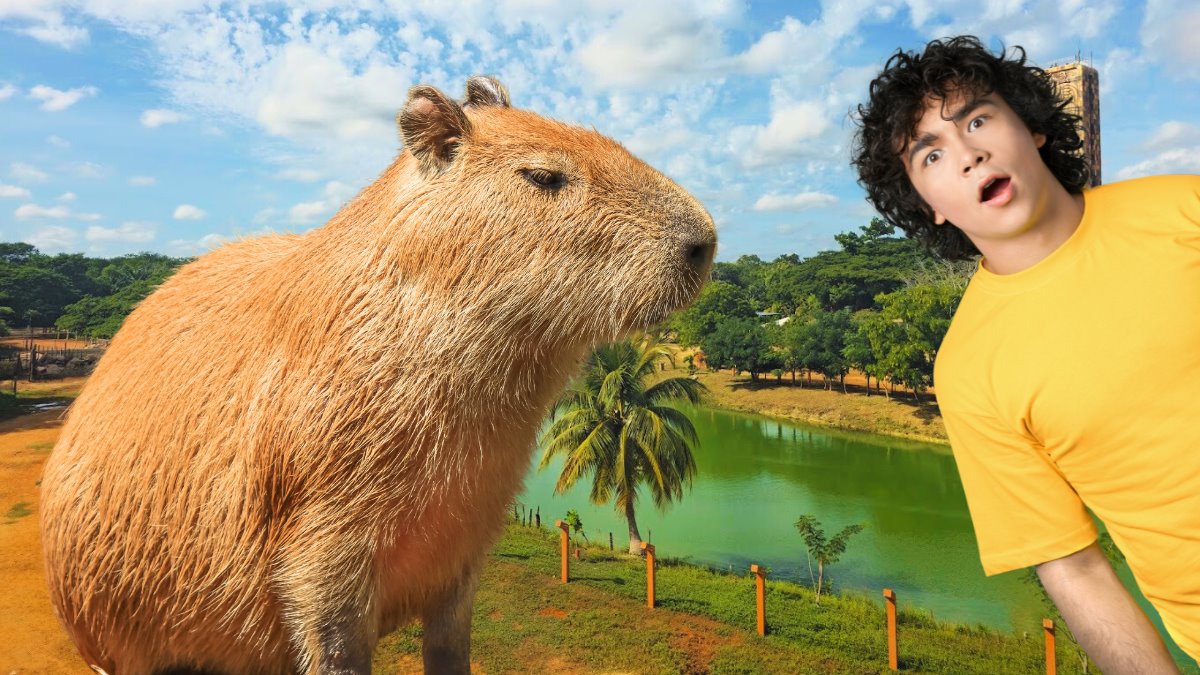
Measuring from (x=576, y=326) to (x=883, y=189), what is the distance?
0.89m

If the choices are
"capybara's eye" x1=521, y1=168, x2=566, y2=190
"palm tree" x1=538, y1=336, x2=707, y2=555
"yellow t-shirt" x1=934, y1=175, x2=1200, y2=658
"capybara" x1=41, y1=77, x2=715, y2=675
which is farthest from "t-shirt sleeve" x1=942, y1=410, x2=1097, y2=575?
"palm tree" x1=538, y1=336, x2=707, y2=555

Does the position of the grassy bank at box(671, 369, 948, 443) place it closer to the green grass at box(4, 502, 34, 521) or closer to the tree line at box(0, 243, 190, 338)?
the green grass at box(4, 502, 34, 521)

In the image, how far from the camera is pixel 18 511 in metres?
12.3

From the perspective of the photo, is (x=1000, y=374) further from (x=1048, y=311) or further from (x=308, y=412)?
(x=308, y=412)

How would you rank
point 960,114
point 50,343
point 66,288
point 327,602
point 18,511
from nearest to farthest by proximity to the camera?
point 960,114 → point 327,602 → point 18,511 → point 50,343 → point 66,288

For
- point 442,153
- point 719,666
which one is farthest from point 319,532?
point 719,666

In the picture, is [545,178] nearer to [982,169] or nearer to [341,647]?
[982,169]

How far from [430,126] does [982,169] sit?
44.4 inches

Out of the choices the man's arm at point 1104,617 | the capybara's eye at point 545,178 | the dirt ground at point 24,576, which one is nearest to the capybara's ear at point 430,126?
the capybara's eye at point 545,178

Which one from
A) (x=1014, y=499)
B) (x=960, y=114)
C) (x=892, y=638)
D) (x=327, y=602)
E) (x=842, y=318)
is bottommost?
(x=892, y=638)

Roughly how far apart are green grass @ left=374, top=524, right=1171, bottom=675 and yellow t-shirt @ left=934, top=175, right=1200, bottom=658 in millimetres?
7208

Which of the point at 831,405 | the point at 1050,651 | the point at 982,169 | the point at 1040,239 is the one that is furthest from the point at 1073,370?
the point at 831,405

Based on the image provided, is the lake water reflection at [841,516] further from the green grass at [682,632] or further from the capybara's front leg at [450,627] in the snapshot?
the capybara's front leg at [450,627]

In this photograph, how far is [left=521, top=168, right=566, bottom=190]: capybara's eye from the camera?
151cm
